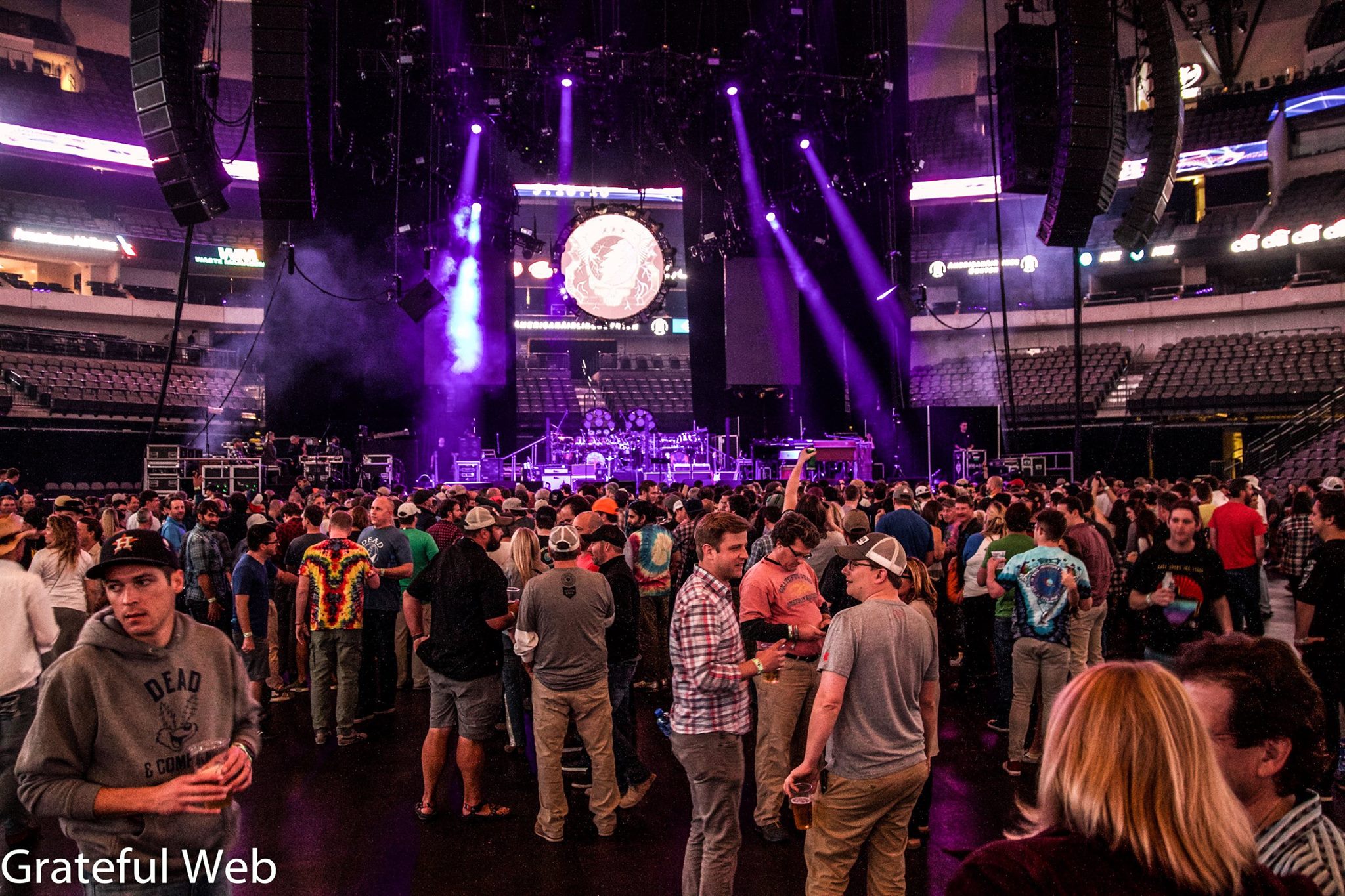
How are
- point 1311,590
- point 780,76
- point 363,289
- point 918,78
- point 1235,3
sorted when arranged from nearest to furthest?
point 1311,590, point 780,76, point 363,289, point 1235,3, point 918,78

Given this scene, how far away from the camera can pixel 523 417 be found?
2989 centimetres

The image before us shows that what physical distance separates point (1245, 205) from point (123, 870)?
3589 cm

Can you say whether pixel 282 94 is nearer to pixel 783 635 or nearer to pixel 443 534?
pixel 443 534

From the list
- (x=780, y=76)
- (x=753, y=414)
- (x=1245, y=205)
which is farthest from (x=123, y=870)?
(x=1245, y=205)

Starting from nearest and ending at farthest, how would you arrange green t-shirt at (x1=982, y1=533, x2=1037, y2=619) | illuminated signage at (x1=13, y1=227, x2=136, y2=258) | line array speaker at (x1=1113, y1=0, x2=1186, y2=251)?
green t-shirt at (x1=982, y1=533, x2=1037, y2=619)
line array speaker at (x1=1113, y1=0, x2=1186, y2=251)
illuminated signage at (x1=13, y1=227, x2=136, y2=258)

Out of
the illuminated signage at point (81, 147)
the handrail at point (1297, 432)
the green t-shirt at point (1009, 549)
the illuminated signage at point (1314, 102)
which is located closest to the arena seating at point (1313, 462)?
the handrail at point (1297, 432)

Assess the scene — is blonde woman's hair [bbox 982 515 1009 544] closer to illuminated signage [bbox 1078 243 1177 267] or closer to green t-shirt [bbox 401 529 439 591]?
green t-shirt [bbox 401 529 439 591]

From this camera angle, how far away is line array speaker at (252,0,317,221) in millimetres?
9094

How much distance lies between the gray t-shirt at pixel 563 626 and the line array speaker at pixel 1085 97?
8635mm

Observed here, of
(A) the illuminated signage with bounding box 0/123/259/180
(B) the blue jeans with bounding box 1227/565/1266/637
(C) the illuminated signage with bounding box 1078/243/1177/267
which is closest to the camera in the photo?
(B) the blue jeans with bounding box 1227/565/1266/637

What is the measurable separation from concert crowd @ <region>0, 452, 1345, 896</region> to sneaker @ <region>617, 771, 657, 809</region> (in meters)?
0.04

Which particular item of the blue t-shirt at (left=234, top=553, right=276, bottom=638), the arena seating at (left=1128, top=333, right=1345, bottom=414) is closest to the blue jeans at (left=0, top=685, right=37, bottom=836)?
the blue t-shirt at (left=234, top=553, right=276, bottom=638)

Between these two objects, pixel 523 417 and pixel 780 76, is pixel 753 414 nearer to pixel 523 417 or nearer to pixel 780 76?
pixel 780 76

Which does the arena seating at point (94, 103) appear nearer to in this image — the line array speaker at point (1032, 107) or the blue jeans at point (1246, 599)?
the line array speaker at point (1032, 107)
